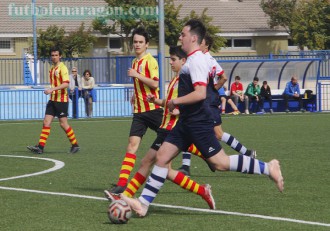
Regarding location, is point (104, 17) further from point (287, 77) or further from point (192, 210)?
point (192, 210)

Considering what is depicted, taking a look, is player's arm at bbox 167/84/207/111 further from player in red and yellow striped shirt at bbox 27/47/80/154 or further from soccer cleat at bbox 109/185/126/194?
player in red and yellow striped shirt at bbox 27/47/80/154

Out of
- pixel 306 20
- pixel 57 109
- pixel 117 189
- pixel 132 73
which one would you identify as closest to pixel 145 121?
pixel 132 73

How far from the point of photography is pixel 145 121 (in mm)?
11750

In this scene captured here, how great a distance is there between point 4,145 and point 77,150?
2.95 metres

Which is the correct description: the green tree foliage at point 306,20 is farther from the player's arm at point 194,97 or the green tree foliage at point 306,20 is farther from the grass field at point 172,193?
the player's arm at point 194,97

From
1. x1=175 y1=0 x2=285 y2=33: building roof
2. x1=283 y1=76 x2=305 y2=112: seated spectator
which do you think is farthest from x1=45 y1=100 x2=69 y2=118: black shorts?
x1=175 y1=0 x2=285 y2=33: building roof

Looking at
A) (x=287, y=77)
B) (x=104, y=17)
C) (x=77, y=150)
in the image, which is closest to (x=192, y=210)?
(x=77, y=150)

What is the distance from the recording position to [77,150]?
58.2 feet

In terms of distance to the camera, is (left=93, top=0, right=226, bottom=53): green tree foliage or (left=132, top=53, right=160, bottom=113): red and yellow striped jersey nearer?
(left=132, top=53, right=160, bottom=113): red and yellow striped jersey

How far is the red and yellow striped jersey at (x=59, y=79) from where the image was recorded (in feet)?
57.2

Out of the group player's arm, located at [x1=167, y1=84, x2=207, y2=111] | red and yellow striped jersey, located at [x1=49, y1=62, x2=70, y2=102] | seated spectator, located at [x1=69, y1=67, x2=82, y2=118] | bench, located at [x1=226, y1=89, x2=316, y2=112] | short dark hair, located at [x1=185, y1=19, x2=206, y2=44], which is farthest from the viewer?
bench, located at [x1=226, y1=89, x2=316, y2=112]

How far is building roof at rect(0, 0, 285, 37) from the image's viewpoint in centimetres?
5672

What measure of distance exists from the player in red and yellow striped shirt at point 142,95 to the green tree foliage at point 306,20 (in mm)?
47282

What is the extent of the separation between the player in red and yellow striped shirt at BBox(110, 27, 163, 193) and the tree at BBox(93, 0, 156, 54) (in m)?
42.5
